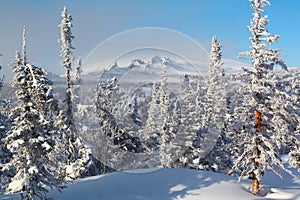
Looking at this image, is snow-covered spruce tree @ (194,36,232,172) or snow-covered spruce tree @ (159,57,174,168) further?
snow-covered spruce tree @ (159,57,174,168)

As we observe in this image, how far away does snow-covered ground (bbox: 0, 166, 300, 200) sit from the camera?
19.9 metres

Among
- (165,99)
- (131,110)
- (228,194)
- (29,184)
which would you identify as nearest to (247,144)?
(228,194)

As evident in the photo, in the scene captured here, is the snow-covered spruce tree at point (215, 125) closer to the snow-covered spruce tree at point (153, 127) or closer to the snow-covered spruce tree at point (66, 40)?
the snow-covered spruce tree at point (153, 127)

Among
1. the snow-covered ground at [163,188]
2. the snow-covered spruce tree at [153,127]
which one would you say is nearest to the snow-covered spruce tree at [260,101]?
the snow-covered ground at [163,188]

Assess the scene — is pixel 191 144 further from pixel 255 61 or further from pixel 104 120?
pixel 255 61

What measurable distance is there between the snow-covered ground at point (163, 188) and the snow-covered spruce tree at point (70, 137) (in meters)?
4.69

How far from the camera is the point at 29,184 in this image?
53.5 feet

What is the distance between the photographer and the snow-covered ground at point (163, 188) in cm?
1986

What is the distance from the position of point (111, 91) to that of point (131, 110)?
202 inches

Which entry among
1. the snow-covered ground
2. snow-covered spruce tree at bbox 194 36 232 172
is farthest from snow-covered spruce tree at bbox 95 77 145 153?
the snow-covered ground

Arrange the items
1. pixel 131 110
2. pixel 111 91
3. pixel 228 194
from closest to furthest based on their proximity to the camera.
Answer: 1. pixel 228 194
2. pixel 111 91
3. pixel 131 110

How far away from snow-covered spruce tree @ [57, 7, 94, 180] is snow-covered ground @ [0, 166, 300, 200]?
4.69 meters

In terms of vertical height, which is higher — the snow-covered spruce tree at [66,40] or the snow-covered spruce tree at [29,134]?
the snow-covered spruce tree at [66,40]

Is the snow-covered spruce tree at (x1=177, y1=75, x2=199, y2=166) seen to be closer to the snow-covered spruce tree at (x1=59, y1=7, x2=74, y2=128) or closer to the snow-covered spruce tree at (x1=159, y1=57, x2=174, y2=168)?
the snow-covered spruce tree at (x1=159, y1=57, x2=174, y2=168)
